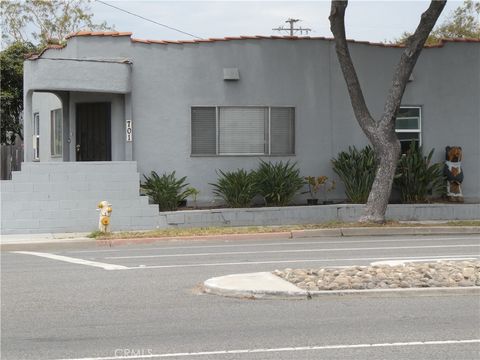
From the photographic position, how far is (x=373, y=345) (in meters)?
6.81

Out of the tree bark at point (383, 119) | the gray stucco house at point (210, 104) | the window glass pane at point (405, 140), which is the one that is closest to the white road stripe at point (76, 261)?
the gray stucco house at point (210, 104)

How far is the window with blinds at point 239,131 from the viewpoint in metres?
20.5

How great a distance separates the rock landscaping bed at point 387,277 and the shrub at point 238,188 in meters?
9.29

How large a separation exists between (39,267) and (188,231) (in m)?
5.75

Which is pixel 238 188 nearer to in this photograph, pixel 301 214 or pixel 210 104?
pixel 301 214

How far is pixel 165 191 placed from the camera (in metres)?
19.3

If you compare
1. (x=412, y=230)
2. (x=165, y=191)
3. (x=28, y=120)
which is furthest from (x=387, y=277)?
(x=28, y=120)

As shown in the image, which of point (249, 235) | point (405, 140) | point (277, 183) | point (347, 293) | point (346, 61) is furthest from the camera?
point (405, 140)

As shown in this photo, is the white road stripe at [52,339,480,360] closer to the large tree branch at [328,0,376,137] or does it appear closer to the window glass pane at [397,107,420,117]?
the large tree branch at [328,0,376,137]

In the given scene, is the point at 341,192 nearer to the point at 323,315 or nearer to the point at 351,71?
the point at 351,71

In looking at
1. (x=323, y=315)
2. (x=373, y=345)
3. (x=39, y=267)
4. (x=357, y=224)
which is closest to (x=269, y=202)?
(x=357, y=224)

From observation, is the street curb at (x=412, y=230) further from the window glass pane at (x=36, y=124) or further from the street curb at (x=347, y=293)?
the window glass pane at (x=36, y=124)

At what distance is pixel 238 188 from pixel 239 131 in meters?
2.02

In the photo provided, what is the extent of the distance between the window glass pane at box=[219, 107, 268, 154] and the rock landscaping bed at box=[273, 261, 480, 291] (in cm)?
1050
